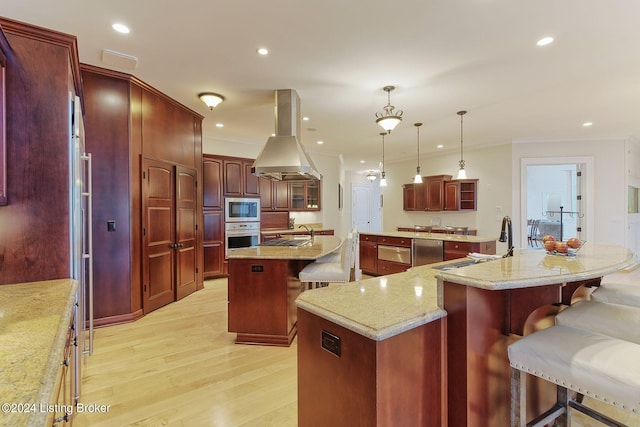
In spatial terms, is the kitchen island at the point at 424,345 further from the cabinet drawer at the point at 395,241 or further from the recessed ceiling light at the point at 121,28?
the cabinet drawer at the point at 395,241

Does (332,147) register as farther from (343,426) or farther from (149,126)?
(343,426)

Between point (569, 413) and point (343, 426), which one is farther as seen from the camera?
point (569, 413)

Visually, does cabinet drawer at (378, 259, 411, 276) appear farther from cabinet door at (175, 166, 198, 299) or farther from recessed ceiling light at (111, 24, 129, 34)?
recessed ceiling light at (111, 24, 129, 34)

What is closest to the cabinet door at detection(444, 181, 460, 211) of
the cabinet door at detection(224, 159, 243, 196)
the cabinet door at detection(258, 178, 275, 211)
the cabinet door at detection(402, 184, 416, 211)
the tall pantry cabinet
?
the cabinet door at detection(402, 184, 416, 211)

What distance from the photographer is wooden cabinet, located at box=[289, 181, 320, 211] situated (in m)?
6.72

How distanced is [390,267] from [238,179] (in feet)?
10.7

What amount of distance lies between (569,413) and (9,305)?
290 centimetres

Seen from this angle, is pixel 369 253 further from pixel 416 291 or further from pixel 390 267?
pixel 416 291

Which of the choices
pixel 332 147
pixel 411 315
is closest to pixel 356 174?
pixel 332 147

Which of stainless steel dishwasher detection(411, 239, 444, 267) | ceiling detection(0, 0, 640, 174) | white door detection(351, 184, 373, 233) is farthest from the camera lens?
white door detection(351, 184, 373, 233)

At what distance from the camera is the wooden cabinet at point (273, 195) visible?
626 centimetres

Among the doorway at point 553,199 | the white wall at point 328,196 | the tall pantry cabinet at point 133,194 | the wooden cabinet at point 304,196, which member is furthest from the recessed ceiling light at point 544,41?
the doorway at point 553,199

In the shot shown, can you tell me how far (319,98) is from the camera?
13.0 feet

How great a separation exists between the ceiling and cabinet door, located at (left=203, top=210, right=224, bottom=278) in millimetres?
1687
